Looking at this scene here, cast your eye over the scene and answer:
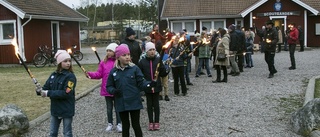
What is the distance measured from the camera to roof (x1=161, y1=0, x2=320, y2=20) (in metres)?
29.3

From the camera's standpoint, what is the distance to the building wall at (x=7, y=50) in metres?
21.7

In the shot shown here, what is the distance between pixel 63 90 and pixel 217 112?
3741 millimetres

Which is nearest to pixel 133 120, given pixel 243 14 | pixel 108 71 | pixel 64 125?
pixel 64 125

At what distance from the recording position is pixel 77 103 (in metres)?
9.48

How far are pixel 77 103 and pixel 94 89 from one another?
2.20 m

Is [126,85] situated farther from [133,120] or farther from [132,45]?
[132,45]

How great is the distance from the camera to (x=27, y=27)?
22031 millimetres

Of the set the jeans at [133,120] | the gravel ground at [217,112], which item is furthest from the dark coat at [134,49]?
the jeans at [133,120]

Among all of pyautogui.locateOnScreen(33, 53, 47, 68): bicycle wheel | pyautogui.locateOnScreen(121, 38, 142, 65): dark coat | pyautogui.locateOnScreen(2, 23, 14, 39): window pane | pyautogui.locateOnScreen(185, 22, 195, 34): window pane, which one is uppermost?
pyautogui.locateOnScreen(185, 22, 195, 34): window pane

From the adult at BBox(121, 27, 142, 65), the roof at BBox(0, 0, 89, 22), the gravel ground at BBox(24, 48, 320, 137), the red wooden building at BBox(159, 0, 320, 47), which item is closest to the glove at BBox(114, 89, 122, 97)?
the gravel ground at BBox(24, 48, 320, 137)

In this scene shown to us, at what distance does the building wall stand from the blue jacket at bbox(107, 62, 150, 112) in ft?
58.5

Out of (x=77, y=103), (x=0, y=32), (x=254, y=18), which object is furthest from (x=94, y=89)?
(x=254, y=18)

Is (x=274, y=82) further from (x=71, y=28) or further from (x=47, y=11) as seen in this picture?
(x=71, y=28)

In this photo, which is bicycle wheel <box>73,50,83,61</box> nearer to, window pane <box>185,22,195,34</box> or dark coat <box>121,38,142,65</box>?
window pane <box>185,22,195,34</box>
